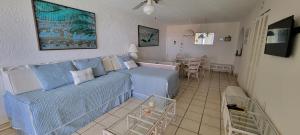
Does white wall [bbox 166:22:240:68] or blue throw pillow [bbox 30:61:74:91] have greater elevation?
white wall [bbox 166:22:240:68]

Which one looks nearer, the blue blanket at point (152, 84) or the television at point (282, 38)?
the television at point (282, 38)

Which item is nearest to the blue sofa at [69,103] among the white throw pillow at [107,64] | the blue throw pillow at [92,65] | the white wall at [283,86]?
the blue throw pillow at [92,65]

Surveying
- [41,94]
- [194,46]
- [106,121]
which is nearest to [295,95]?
[106,121]

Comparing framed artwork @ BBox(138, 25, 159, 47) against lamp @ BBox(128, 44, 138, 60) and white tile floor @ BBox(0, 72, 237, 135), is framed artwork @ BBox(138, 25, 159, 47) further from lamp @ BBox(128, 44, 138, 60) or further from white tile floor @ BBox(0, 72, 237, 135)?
white tile floor @ BBox(0, 72, 237, 135)

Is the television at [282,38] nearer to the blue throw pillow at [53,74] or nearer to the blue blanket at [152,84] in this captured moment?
the blue blanket at [152,84]

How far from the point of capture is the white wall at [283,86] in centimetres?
115

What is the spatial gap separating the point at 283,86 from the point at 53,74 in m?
2.96

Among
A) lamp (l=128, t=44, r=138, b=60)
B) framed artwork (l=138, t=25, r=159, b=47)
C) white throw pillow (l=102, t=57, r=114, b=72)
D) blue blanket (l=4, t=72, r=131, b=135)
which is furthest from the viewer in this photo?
framed artwork (l=138, t=25, r=159, b=47)

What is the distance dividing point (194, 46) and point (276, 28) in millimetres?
5001

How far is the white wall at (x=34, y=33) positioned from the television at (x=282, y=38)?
317cm

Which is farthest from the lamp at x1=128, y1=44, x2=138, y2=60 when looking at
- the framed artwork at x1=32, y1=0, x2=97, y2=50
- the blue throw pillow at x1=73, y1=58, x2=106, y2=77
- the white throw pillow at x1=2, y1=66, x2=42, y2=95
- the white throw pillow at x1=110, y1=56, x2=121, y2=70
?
the white throw pillow at x1=2, y1=66, x2=42, y2=95

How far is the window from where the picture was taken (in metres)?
6.08

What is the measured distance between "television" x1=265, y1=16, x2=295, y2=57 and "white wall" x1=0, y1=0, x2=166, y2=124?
3.17 metres

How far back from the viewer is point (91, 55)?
3209 millimetres
